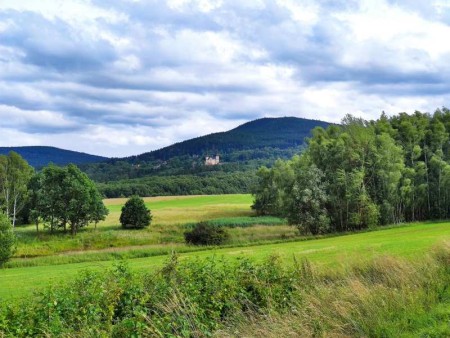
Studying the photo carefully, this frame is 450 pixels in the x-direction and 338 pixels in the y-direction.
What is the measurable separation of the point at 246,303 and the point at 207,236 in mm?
40915

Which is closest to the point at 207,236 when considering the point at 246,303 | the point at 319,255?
the point at 319,255

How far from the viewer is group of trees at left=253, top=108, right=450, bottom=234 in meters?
57.7

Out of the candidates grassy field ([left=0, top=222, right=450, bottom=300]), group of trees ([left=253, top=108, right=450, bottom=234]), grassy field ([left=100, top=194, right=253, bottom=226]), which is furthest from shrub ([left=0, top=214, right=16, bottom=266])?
grassy field ([left=100, top=194, right=253, bottom=226])

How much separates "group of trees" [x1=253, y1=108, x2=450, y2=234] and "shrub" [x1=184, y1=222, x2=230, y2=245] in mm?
9679

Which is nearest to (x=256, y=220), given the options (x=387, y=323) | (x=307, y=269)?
(x=307, y=269)

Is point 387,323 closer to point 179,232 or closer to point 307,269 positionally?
point 307,269

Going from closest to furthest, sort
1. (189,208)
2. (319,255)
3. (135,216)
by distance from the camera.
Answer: (319,255)
(135,216)
(189,208)

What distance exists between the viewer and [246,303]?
13023mm

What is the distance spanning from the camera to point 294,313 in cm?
1218

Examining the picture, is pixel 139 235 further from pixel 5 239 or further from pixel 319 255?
pixel 319 255

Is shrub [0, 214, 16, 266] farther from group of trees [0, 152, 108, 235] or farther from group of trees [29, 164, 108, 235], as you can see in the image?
group of trees [0, 152, 108, 235]

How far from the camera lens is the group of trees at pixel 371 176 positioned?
189 ft

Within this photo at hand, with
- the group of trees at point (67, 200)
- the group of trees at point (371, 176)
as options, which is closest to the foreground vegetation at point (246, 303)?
the group of trees at point (371, 176)

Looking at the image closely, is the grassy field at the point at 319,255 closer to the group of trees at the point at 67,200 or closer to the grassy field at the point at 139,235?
the grassy field at the point at 139,235
